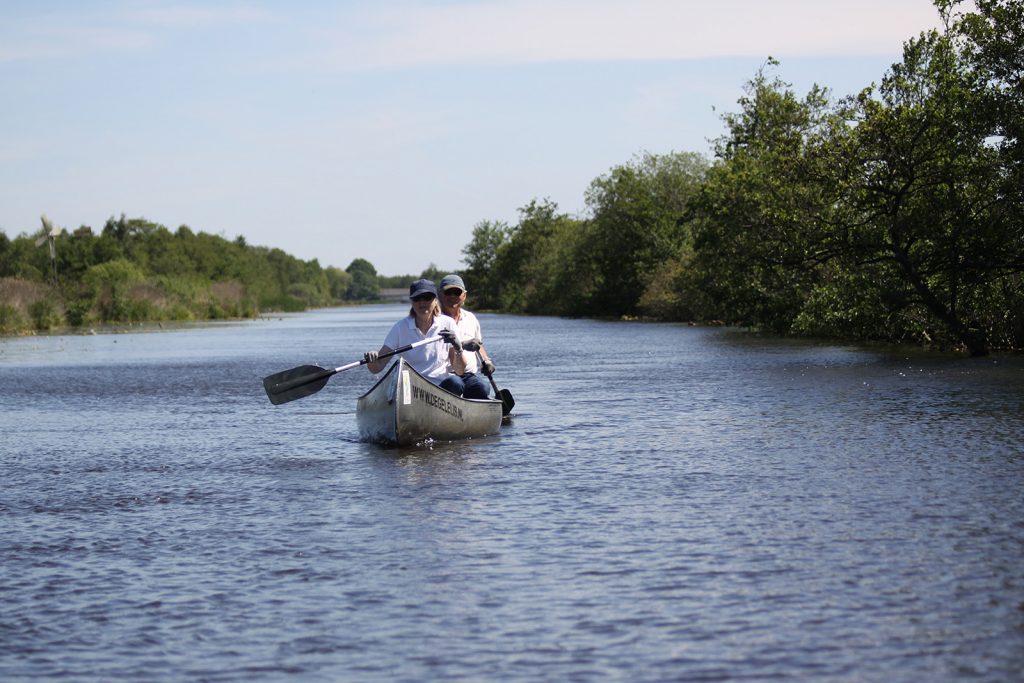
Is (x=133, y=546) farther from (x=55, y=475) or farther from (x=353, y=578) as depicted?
(x=55, y=475)

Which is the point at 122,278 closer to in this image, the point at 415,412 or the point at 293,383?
the point at 293,383

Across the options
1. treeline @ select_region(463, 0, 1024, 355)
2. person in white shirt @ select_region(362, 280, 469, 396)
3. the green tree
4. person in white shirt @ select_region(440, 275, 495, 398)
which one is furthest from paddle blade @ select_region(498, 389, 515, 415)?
the green tree

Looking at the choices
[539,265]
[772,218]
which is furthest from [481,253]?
[772,218]

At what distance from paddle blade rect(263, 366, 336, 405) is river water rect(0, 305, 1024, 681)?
603 mm

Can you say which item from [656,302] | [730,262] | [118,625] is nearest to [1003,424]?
[118,625]

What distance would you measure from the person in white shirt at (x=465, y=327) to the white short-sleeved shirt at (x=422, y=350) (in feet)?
0.85

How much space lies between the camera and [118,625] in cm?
722

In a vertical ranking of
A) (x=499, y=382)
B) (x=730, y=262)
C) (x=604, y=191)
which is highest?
(x=604, y=191)

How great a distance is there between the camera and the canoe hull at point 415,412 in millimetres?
14625

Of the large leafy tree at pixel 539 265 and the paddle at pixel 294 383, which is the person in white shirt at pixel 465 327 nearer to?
the paddle at pixel 294 383

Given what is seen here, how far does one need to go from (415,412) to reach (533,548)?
610 centimetres

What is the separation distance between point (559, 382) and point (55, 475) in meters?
14.8

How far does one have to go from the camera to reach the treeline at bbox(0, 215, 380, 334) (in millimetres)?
74562

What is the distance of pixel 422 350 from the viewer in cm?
1535
